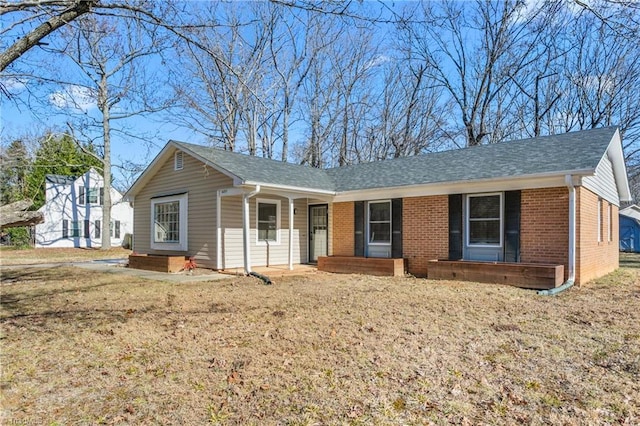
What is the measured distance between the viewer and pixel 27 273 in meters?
12.4

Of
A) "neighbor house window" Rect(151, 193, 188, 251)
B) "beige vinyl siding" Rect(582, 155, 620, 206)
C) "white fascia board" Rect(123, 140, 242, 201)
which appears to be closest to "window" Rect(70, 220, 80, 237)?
"white fascia board" Rect(123, 140, 242, 201)

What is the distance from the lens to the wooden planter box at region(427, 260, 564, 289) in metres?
8.81

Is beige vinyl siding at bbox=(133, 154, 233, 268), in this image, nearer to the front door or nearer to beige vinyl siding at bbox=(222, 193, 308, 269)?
beige vinyl siding at bbox=(222, 193, 308, 269)

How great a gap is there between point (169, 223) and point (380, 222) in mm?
7283

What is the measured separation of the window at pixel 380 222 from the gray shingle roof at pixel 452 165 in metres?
0.69

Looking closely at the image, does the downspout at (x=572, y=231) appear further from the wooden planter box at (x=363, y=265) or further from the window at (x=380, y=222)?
the window at (x=380, y=222)

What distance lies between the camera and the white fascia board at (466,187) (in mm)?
9461

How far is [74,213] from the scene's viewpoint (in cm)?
2800

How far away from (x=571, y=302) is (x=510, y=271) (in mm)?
1870

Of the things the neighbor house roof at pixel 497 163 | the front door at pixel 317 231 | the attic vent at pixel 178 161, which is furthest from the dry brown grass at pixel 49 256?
the neighbor house roof at pixel 497 163

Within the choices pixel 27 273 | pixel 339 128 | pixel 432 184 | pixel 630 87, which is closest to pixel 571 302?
pixel 432 184

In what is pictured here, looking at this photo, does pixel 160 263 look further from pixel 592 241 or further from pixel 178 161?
pixel 592 241

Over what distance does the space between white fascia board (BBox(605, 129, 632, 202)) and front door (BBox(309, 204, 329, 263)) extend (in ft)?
28.0

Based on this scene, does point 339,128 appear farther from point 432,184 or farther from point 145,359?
point 145,359
